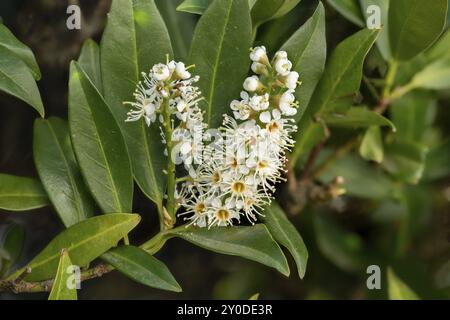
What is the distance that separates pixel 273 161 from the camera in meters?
1.44

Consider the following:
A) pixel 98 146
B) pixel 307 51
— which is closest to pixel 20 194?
pixel 98 146

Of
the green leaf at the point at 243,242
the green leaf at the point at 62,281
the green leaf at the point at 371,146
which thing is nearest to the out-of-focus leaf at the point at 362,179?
the green leaf at the point at 371,146

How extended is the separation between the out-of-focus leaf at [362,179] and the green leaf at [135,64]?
0.69 m

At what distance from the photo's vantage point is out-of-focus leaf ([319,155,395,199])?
6.77ft

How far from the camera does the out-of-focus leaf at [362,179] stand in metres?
2.06

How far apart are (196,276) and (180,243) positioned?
14 centimetres

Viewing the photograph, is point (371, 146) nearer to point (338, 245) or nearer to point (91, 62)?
point (338, 245)

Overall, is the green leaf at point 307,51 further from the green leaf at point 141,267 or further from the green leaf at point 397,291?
the green leaf at point 397,291

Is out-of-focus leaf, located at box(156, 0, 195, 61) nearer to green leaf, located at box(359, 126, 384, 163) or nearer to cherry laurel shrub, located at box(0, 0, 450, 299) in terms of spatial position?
cherry laurel shrub, located at box(0, 0, 450, 299)

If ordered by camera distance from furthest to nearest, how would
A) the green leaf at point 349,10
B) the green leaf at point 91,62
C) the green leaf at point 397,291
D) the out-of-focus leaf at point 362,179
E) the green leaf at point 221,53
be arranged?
A: the out-of-focus leaf at point 362,179 < the green leaf at point 397,291 < the green leaf at point 349,10 < the green leaf at point 91,62 < the green leaf at point 221,53

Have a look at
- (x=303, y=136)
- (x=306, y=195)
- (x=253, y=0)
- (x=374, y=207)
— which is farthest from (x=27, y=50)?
(x=374, y=207)

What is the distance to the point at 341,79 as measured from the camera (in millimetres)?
1556

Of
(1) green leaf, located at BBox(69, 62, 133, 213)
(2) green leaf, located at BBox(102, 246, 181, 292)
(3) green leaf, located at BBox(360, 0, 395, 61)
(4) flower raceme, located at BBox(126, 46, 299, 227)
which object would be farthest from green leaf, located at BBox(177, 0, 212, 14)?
(2) green leaf, located at BBox(102, 246, 181, 292)
